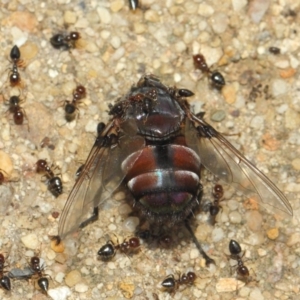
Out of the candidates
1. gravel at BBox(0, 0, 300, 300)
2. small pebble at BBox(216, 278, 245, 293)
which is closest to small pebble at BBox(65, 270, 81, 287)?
gravel at BBox(0, 0, 300, 300)

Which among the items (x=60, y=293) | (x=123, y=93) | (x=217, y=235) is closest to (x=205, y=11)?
(x=123, y=93)

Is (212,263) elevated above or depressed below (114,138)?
below

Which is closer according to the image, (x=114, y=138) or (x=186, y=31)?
(x=114, y=138)

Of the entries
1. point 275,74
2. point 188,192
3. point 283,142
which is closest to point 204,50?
point 275,74

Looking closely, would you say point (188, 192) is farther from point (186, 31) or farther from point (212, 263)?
point (186, 31)

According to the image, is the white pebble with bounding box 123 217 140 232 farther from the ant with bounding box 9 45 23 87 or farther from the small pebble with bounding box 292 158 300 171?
the ant with bounding box 9 45 23 87

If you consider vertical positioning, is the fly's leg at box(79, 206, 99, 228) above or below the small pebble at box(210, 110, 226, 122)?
below

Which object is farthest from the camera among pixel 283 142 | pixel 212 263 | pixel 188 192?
pixel 283 142
